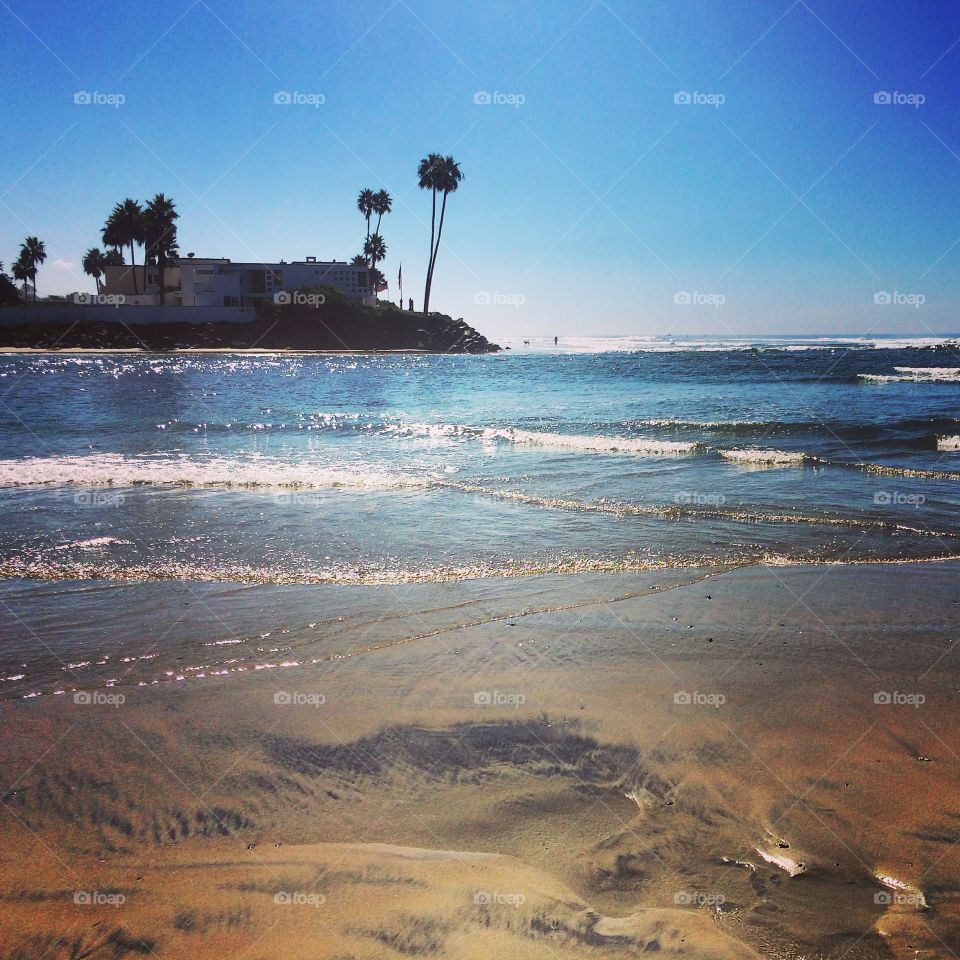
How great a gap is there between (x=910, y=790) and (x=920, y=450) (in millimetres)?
17221

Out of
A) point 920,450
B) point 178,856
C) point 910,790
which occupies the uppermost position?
point 920,450

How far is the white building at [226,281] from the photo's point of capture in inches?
3393

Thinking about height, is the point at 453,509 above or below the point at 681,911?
above

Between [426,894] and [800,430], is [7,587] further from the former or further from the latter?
[800,430]

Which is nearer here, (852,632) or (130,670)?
(130,670)

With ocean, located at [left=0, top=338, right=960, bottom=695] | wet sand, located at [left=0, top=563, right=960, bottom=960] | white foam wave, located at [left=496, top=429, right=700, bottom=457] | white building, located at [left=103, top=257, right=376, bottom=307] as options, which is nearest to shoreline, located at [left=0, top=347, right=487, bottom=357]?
white building, located at [left=103, top=257, right=376, bottom=307]

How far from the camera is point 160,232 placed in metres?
86.2

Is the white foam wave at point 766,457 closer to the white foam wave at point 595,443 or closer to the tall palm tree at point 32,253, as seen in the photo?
the white foam wave at point 595,443

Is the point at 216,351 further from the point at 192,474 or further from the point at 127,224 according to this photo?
the point at 192,474

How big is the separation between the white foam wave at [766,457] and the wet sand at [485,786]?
9999mm

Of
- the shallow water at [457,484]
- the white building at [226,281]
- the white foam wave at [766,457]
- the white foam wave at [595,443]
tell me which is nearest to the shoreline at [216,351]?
the white building at [226,281]

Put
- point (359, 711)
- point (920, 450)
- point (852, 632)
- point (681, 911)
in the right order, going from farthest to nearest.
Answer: point (920, 450) < point (852, 632) < point (359, 711) < point (681, 911)

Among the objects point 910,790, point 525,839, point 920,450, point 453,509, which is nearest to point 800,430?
point 920,450

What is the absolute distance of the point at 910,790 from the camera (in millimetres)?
4035
